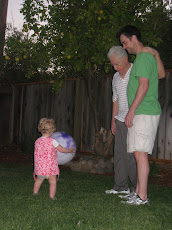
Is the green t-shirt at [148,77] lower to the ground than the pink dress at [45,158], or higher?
higher

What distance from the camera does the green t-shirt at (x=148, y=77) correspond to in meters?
3.56

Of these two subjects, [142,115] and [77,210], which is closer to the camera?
[77,210]

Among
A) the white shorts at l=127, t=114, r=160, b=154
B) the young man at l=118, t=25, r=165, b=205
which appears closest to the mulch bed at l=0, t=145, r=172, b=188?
the young man at l=118, t=25, r=165, b=205

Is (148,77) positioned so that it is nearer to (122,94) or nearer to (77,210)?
(122,94)

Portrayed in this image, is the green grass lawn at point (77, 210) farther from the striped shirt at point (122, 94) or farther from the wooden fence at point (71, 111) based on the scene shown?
the wooden fence at point (71, 111)

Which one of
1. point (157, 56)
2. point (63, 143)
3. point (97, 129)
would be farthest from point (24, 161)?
point (157, 56)

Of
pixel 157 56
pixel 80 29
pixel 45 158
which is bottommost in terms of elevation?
pixel 45 158

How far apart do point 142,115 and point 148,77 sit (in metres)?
0.40

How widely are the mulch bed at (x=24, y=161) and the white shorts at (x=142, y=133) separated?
2.31 meters

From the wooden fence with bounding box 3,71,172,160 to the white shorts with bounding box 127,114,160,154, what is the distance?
3.29 metres

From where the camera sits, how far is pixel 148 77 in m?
3.56

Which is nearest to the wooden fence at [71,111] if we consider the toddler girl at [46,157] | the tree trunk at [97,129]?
the tree trunk at [97,129]

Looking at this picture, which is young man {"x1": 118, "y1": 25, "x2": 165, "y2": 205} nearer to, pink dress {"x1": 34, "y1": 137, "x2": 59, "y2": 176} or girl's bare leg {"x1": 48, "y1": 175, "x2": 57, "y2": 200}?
girl's bare leg {"x1": 48, "y1": 175, "x2": 57, "y2": 200}

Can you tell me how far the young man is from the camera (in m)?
3.54
